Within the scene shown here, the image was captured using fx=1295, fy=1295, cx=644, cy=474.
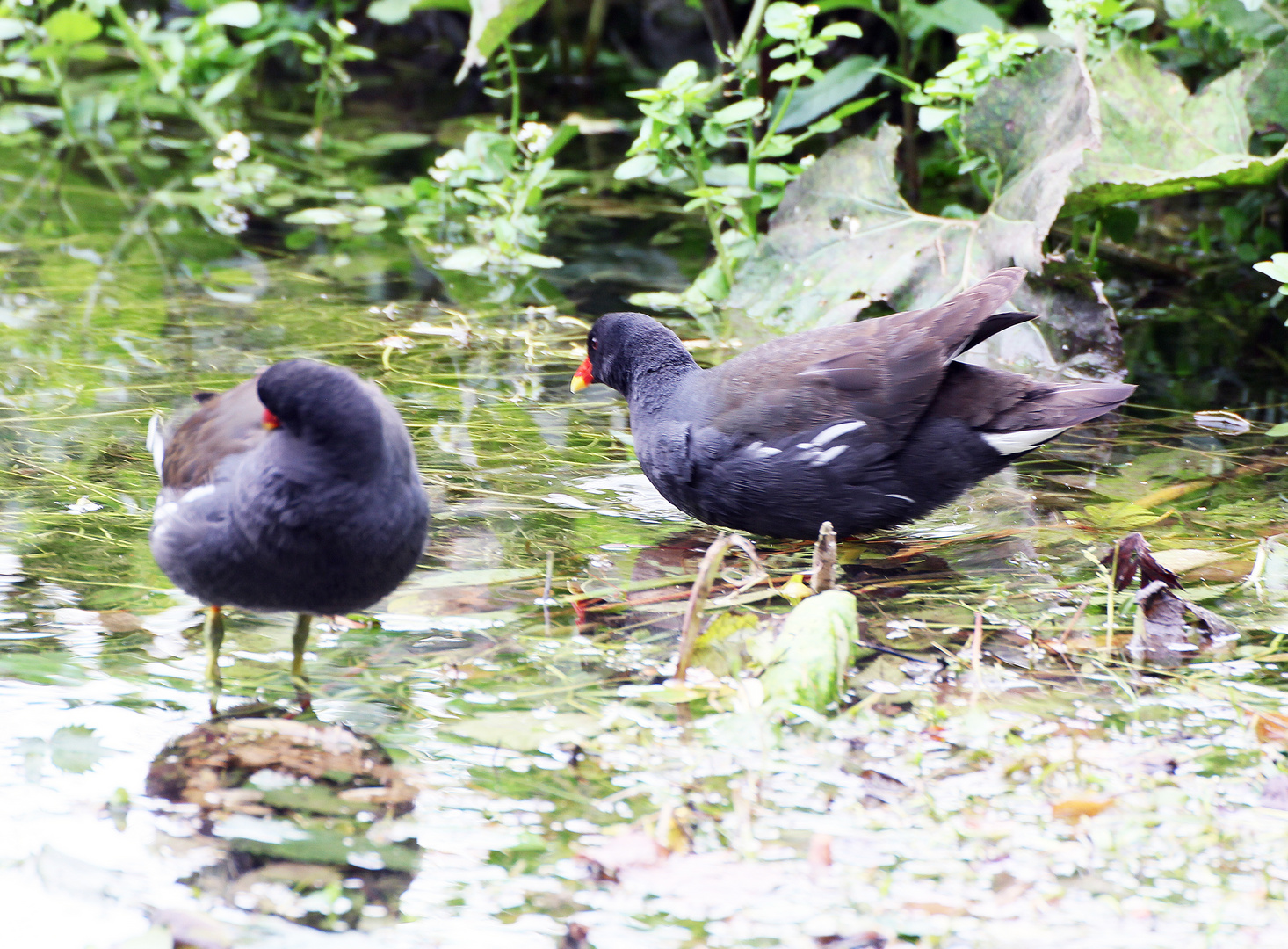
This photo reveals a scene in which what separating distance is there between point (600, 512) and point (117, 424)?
1537mm

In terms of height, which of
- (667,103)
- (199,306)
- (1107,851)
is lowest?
(1107,851)

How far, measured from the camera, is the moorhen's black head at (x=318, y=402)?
238 cm

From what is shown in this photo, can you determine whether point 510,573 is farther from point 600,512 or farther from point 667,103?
point 667,103

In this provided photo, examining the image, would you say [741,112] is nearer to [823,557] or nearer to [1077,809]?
[823,557]

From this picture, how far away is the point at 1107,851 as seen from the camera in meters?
2.10

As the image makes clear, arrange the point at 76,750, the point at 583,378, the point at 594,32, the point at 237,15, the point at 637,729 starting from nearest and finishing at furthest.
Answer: the point at 76,750 < the point at 637,729 < the point at 583,378 < the point at 237,15 < the point at 594,32

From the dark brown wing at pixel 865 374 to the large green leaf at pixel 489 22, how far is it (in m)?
2.47

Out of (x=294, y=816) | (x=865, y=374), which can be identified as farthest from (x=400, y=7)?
(x=294, y=816)

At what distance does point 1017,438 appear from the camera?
3260mm

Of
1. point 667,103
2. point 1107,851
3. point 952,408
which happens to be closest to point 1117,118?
point 667,103

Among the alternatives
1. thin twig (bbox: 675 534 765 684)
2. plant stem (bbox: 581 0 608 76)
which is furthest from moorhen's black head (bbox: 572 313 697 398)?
plant stem (bbox: 581 0 608 76)

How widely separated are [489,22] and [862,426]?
298cm

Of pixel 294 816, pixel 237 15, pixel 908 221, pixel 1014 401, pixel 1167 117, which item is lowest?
pixel 294 816

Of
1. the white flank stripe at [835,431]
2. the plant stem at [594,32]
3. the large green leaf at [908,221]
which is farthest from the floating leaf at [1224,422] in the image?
the plant stem at [594,32]
